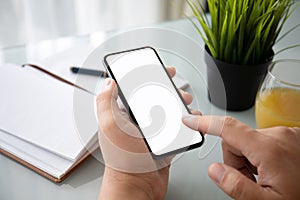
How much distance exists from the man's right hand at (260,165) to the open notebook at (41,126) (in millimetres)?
234

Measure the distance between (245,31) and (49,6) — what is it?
0.90 metres

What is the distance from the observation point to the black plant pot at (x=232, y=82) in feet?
2.33

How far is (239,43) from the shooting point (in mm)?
697

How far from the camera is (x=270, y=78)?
0.65 meters

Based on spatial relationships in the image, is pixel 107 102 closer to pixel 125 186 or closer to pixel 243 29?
pixel 125 186

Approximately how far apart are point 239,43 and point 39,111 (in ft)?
1.21

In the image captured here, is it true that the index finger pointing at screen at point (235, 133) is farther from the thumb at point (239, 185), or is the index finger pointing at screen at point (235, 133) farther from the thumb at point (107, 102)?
the thumb at point (107, 102)

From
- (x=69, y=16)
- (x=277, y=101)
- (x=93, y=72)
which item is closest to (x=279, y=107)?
(x=277, y=101)

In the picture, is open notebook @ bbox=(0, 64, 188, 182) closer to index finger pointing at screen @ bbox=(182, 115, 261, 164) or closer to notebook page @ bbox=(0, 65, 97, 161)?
notebook page @ bbox=(0, 65, 97, 161)

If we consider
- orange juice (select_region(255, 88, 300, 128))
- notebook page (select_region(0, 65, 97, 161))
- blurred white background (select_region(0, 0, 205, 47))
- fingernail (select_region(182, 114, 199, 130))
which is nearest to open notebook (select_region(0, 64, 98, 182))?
notebook page (select_region(0, 65, 97, 161))

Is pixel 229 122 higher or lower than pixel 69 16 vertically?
higher

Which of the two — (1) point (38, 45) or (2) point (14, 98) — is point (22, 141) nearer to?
(2) point (14, 98)

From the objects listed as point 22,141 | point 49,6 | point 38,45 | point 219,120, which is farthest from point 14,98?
point 49,6

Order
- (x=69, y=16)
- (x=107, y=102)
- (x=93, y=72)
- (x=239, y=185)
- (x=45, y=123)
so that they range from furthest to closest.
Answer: (x=69, y=16), (x=93, y=72), (x=45, y=123), (x=107, y=102), (x=239, y=185)
